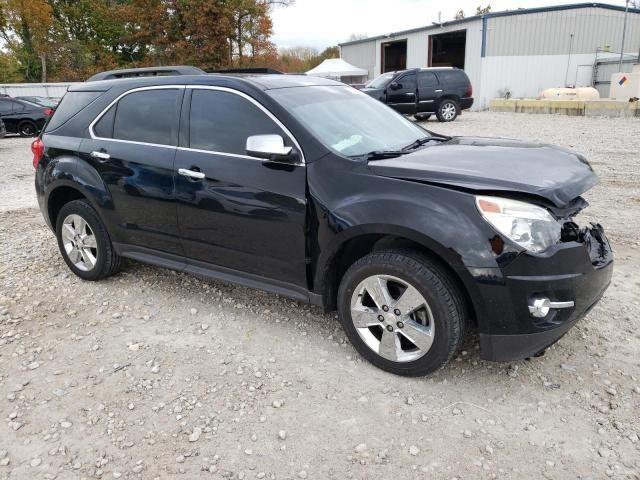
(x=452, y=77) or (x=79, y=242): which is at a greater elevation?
(x=452, y=77)

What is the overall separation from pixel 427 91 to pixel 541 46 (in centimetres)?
1662

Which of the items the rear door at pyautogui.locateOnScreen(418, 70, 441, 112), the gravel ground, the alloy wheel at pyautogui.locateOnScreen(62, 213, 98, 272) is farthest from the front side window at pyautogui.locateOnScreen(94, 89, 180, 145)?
the rear door at pyautogui.locateOnScreen(418, 70, 441, 112)

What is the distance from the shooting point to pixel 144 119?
3967 mm

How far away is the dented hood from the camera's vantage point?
2.67m

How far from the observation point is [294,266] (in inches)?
130

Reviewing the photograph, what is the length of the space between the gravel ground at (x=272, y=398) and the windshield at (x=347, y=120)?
133cm

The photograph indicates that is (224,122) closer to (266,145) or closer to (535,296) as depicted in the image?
(266,145)

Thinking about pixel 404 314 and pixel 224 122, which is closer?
pixel 404 314

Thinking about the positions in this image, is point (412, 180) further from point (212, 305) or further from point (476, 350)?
point (212, 305)

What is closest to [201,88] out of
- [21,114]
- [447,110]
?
[447,110]

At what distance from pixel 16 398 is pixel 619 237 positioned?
5366 mm

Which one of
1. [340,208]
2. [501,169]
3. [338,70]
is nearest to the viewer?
[501,169]

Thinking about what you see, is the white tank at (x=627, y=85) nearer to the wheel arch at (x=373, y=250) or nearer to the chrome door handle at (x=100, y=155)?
the wheel arch at (x=373, y=250)

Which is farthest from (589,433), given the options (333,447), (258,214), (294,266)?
(258,214)
